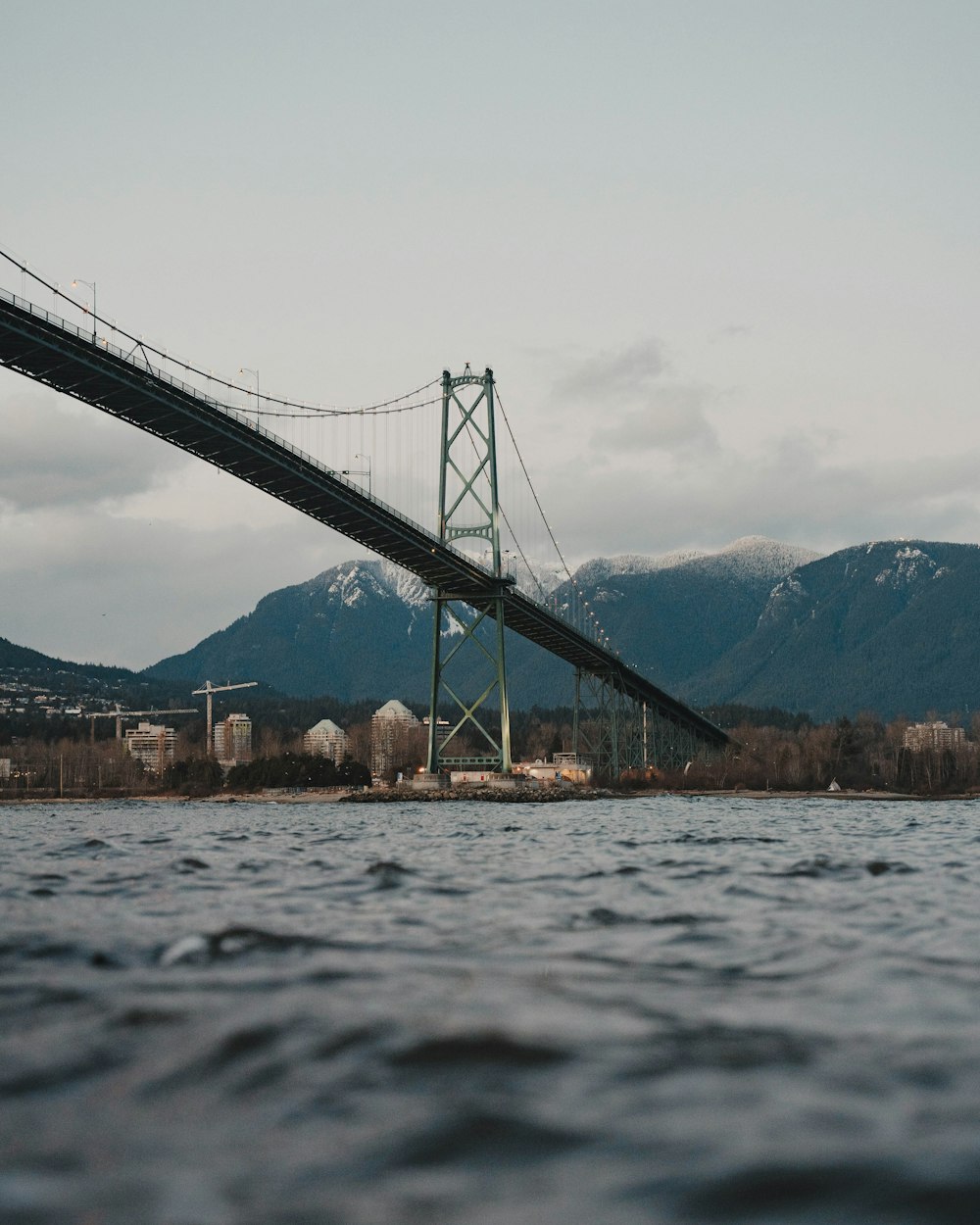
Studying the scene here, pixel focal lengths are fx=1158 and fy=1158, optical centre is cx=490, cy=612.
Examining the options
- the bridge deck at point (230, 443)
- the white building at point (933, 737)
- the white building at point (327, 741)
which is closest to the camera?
the bridge deck at point (230, 443)

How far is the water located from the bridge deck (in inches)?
1223

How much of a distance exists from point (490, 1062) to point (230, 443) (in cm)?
4258

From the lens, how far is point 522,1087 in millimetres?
3965

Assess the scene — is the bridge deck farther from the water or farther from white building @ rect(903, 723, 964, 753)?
white building @ rect(903, 723, 964, 753)

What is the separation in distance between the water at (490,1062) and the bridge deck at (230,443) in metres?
31.1

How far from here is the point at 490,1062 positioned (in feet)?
14.1

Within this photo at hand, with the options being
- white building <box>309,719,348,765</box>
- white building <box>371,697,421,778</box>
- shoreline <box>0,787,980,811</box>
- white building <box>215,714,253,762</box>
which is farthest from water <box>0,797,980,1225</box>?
white building <box>215,714,253,762</box>

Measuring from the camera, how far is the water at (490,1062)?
10.1ft

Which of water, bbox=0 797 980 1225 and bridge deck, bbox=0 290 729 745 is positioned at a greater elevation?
bridge deck, bbox=0 290 729 745

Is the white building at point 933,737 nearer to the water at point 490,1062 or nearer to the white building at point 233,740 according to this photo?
the white building at point 233,740

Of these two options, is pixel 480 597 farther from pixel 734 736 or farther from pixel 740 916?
pixel 734 736

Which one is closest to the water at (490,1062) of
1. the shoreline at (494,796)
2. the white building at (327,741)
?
the shoreline at (494,796)

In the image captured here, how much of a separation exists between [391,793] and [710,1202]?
2462 inches

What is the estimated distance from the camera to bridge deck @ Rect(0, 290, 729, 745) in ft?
121
